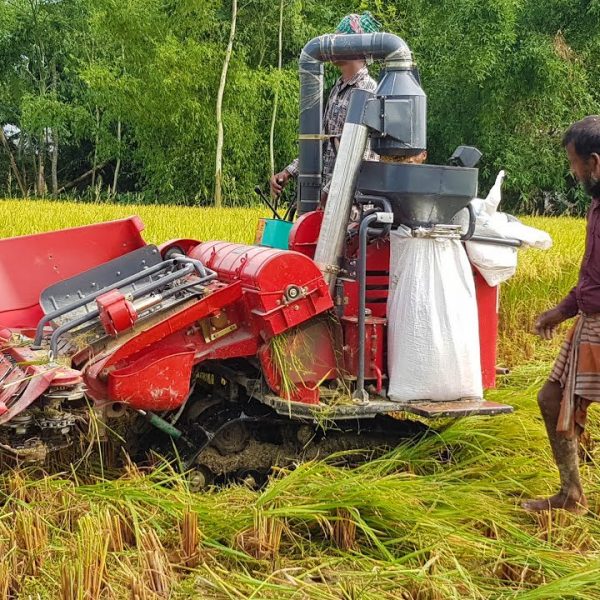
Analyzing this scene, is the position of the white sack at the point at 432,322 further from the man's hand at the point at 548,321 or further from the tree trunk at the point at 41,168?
the tree trunk at the point at 41,168

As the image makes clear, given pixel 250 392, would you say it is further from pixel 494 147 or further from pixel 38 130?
pixel 38 130

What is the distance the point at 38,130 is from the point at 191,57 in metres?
5.73

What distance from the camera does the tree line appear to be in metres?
20.4

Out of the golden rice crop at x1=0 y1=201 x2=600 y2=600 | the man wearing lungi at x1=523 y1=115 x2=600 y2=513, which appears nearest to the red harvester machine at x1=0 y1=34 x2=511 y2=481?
the golden rice crop at x1=0 y1=201 x2=600 y2=600

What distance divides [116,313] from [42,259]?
0.98 m

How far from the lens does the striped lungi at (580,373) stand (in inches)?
140

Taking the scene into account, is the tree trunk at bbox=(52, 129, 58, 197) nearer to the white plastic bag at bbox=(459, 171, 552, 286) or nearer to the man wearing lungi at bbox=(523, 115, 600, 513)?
the white plastic bag at bbox=(459, 171, 552, 286)

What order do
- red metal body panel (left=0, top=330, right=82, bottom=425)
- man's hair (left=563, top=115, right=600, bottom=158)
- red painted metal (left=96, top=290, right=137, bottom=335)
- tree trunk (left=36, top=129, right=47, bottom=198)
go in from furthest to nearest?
tree trunk (left=36, top=129, right=47, bottom=198) < red painted metal (left=96, top=290, right=137, bottom=335) < man's hair (left=563, top=115, right=600, bottom=158) < red metal body panel (left=0, top=330, right=82, bottom=425)

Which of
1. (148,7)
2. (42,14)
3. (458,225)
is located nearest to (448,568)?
(458,225)

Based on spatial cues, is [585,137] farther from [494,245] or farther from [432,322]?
[432,322]

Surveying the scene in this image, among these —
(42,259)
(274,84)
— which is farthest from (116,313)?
(274,84)

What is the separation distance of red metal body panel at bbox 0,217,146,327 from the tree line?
48.6 feet

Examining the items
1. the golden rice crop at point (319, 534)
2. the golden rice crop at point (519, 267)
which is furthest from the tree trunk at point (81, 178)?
the golden rice crop at point (319, 534)

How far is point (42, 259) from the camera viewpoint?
441cm
